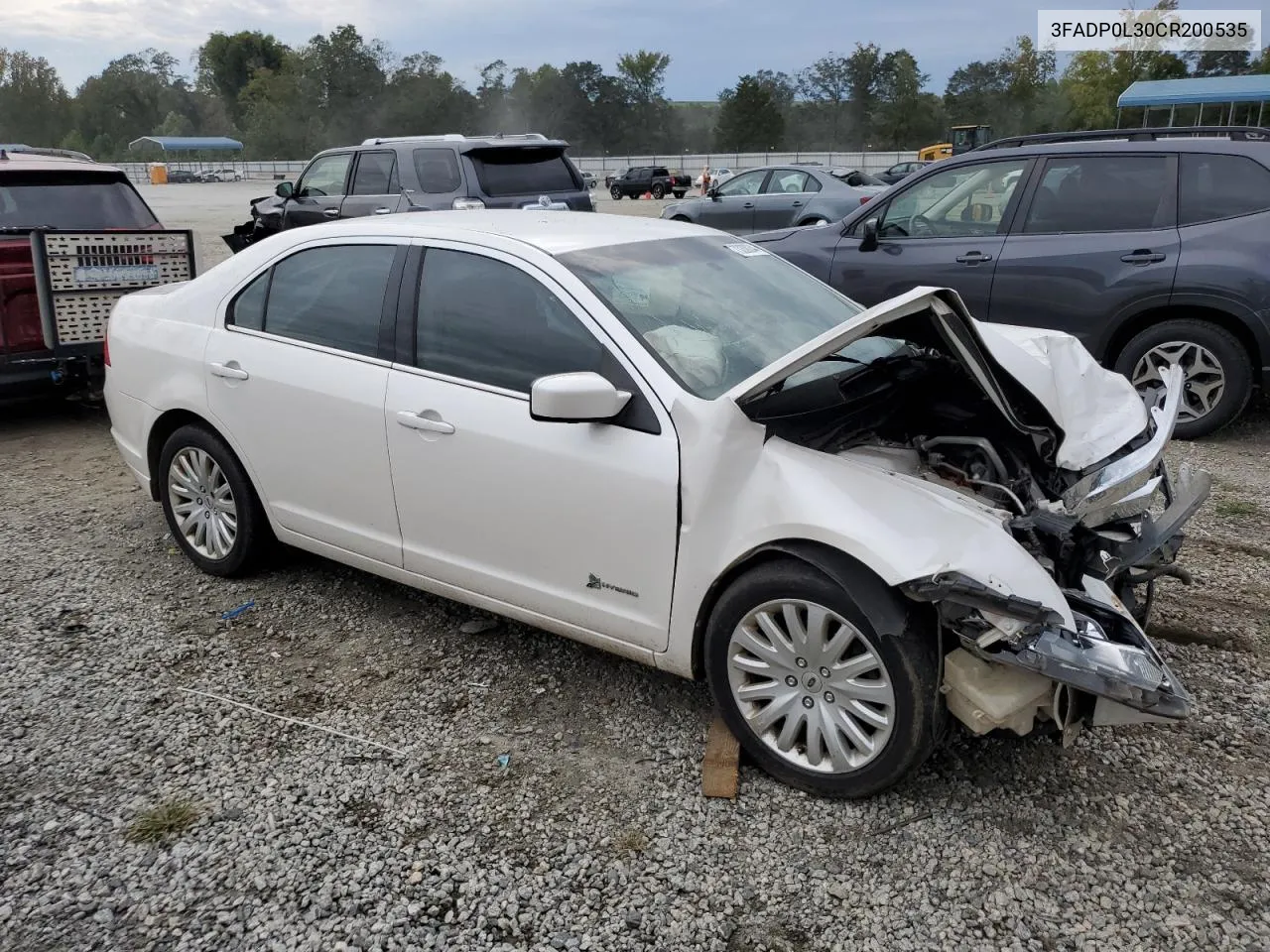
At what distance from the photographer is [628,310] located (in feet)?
10.9

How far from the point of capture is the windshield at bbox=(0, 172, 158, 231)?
7.16 metres

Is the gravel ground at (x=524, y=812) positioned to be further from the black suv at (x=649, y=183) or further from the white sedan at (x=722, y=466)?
the black suv at (x=649, y=183)

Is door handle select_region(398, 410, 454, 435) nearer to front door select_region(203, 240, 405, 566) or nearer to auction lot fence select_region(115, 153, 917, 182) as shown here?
front door select_region(203, 240, 405, 566)

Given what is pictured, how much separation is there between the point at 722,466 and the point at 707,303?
0.85 meters

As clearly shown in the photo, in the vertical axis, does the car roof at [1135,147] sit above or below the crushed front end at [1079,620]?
above

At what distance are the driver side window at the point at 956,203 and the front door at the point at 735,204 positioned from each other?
9.46 meters

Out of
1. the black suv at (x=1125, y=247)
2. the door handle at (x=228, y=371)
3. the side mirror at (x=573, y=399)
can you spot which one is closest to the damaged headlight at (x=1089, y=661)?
the side mirror at (x=573, y=399)

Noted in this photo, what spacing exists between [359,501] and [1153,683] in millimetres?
2722

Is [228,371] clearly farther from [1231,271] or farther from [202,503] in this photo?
[1231,271]

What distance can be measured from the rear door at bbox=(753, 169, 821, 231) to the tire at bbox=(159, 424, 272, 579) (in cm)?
1304

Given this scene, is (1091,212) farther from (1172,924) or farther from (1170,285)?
(1172,924)

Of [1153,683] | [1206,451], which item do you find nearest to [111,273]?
[1153,683]

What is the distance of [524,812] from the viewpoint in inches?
115

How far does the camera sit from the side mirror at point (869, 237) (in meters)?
7.08
